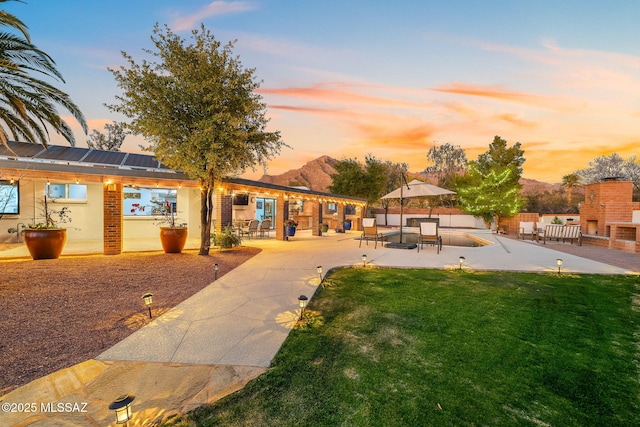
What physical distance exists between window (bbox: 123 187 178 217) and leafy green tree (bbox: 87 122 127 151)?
17.9 metres

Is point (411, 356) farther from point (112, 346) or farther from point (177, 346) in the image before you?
point (112, 346)

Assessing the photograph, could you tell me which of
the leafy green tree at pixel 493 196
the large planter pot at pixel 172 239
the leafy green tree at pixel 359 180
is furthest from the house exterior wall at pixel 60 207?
the leafy green tree at pixel 493 196

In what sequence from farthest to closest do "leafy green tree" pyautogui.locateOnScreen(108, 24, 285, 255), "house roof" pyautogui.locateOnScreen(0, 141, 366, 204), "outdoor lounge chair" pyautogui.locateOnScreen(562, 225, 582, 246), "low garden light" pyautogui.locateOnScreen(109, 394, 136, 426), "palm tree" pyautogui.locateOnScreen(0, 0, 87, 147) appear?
"outdoor lounge chair" pyautogui.locateOnScreen(562, 225, 582, 246)
"leafy green tree" pyautogui.locateOnScreen(108, 24, 285, 255)
"house roof" pyautogui.locateOnScreen(0, 141, 366, 204)
"palm tree" pyautogui.locateOnScreen(0, 0, 87, 147)
"low garden light" pyautogui.locateOnScreen(109, 394, 136, 426)

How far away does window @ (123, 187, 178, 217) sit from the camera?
11773 mm

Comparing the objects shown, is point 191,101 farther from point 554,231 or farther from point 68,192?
point 554,231

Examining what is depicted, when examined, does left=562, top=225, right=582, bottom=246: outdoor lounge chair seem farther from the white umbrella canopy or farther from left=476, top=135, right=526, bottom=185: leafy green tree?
left=476, top=135, right=526, bottom=185: leafy green tree

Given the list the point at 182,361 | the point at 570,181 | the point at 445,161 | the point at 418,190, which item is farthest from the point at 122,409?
the point at 570,181

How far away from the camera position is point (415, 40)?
36.4ft

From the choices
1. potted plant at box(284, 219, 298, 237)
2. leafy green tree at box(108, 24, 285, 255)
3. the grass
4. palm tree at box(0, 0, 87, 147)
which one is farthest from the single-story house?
the grass

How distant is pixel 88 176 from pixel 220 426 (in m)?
8.71

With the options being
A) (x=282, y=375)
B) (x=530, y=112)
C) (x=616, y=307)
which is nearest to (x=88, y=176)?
(x=282, y=375)

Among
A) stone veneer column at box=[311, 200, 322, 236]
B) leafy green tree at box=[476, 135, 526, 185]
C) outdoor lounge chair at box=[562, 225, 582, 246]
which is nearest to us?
outdoor lounge chair at box=[562, 225, 582, 246]

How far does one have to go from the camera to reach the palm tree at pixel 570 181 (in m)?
30.6

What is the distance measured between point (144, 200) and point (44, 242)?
5505 mm
